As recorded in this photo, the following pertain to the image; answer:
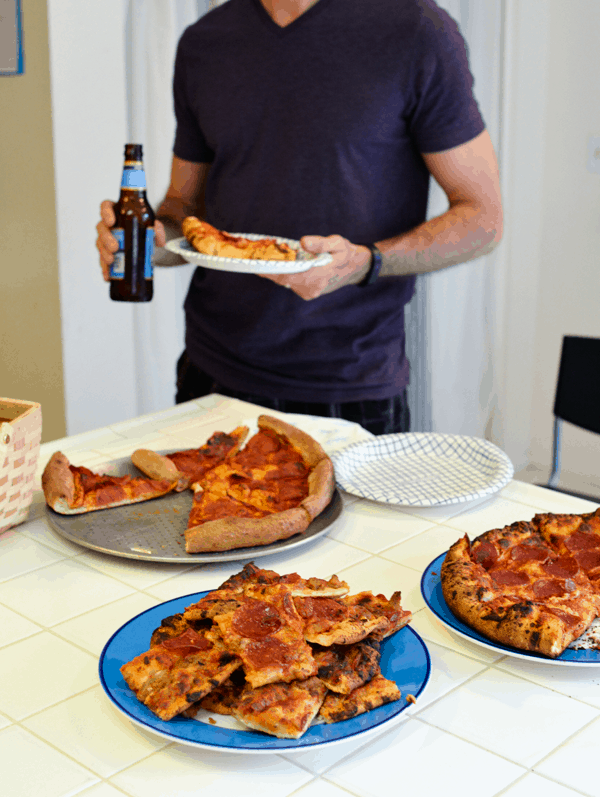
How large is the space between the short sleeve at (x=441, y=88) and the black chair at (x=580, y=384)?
64 cm

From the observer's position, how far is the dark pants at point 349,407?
1919 mm

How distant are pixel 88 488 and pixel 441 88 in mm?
1107

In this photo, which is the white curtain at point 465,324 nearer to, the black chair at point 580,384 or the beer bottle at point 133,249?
the black chair at point 580,384

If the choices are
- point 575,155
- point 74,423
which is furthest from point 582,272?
point 74,423

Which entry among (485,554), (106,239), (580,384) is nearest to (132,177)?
(106,239)

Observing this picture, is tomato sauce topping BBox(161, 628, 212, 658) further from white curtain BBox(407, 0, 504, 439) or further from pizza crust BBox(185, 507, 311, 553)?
white curtain BBox(407, 0, 504, 439)

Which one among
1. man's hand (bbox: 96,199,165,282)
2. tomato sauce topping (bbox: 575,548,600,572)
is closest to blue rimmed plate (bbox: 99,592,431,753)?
tomato sauce topping (bbox: 575,548,600,572)

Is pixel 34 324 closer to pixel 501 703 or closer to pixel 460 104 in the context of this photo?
pixel 460 104

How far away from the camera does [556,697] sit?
819 mm

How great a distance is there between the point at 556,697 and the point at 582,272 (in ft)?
9.07

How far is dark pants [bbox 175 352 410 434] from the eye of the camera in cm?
192

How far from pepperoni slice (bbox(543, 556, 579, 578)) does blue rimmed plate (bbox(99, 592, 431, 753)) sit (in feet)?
0.73

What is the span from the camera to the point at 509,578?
3.15 ft

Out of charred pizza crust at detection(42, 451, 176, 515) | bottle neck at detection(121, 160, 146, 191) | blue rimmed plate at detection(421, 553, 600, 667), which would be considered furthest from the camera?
bottle neck at detection(121, 160, 146, 191)
